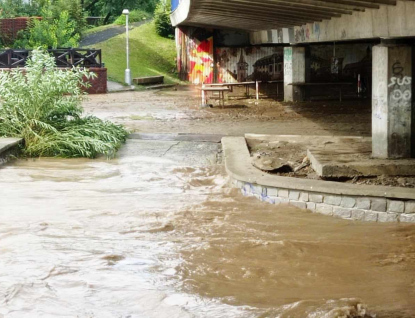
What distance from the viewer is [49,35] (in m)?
36.3

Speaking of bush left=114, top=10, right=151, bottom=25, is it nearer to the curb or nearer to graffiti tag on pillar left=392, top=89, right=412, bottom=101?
graffiti tag on pillar left=392, top=89, right=412, bottom=101

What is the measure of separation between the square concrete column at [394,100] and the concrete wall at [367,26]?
14.3 inches

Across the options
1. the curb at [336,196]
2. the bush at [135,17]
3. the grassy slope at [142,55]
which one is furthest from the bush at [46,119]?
the bush at [135,17]

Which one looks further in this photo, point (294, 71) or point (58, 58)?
point (58, 58)

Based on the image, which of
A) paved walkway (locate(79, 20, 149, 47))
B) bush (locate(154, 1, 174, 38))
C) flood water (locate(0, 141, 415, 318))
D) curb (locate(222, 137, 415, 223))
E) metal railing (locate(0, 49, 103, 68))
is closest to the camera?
flood water (locate(0, 141, 415, 318))

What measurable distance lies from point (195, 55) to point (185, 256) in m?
27.9

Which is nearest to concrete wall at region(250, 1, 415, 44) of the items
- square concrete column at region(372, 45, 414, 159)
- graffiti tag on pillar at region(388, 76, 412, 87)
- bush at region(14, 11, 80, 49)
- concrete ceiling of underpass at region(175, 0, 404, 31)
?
concrete ceiling of underpass at region(175, 0, 404, 31)

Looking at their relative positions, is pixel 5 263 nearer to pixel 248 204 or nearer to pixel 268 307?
pixel 268 307

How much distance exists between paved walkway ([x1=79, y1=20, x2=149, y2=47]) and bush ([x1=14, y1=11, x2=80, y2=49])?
2.54 ft

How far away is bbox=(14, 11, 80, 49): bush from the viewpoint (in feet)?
118

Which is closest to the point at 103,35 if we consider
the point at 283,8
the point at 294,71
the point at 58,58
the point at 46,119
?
the point at 58,58

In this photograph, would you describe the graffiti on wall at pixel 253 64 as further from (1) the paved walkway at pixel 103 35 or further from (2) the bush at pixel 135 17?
(2) the bush at pixel 135 17

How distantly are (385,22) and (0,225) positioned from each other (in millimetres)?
7076

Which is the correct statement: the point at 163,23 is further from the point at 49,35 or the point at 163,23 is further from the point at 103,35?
the point at 49,35
